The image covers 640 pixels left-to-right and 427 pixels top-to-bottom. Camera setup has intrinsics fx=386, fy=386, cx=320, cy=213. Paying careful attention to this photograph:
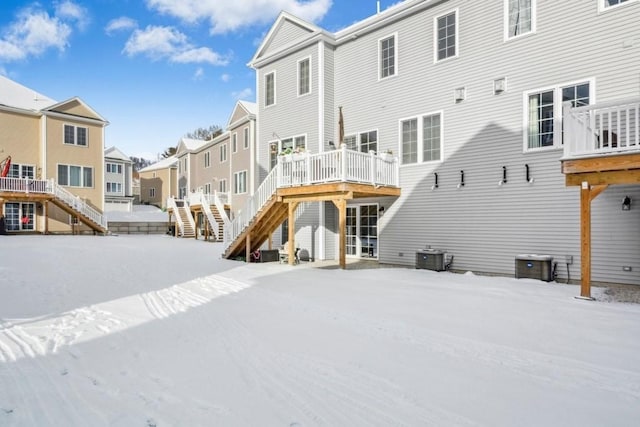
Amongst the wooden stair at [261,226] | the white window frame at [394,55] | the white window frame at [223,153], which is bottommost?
the wooden stair at [261,226]

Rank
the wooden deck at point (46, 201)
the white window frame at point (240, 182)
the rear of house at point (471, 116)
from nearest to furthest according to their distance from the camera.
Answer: the rear of house at point (471, 116), the wooden deck at point (46, 201), the white window frame at point (240, 182)

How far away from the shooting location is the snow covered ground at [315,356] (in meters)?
3.19

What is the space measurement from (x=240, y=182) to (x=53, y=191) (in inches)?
420

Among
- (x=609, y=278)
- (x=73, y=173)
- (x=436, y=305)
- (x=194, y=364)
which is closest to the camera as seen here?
(x=194, y=364)

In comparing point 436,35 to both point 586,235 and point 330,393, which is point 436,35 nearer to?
point 586,235

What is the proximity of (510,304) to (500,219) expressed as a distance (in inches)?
166

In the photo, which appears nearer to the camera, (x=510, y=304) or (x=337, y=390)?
(x=337, y=390)

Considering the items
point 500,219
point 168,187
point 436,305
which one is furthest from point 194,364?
point 168,187

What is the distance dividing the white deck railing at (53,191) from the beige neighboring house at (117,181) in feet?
44.9

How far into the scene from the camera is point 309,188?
11.7m

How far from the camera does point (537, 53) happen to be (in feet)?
33.0

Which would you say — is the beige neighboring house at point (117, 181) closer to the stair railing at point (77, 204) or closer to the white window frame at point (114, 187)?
the white window frame at point (114, 187)

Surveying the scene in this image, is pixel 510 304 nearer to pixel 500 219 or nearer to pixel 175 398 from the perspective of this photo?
pixel 500 219

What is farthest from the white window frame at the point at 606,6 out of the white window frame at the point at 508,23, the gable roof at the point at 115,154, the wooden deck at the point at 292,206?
the gable roof at the point at 115,154
